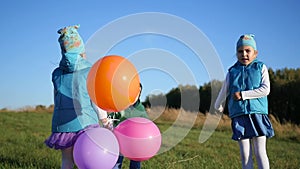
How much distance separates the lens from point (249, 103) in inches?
148

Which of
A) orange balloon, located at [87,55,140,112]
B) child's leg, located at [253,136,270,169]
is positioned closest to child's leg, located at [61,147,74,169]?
orange balloon, located at [87,55,140,112]

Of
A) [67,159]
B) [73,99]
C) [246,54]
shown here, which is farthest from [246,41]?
[67,159]

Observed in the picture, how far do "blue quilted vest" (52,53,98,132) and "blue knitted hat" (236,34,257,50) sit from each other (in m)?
1.64

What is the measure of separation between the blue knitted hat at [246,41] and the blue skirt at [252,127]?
75cm

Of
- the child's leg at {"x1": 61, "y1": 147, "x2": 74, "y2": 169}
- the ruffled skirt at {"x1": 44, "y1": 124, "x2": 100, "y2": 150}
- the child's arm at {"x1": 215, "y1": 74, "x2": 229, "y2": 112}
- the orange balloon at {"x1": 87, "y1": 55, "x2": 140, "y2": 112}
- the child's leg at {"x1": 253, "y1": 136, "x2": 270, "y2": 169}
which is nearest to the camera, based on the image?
the orange balloon at {"x1": 87, "y1": 55, "x2": 140, "y2": 112}

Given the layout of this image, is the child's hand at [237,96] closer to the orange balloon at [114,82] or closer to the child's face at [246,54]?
the child's face at [246,54]

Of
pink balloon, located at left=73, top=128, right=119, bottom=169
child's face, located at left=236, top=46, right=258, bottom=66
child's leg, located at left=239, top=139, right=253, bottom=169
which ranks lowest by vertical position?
child's leg, located at left=239, top=139, right=253, bottom=169

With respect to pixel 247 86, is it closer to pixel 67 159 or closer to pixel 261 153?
pixel 261 153

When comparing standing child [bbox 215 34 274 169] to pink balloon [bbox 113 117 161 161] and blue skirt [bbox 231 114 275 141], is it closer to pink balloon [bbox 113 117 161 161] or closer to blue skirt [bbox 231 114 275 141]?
blue skirt [bbox 231 114 275 141]

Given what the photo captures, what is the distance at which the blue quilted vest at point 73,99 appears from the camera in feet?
11.2

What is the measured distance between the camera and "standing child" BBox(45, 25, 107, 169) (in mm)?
3414

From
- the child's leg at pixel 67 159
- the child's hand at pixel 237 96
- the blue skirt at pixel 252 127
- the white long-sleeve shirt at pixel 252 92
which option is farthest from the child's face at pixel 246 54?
the child's leg at pixel 67 159

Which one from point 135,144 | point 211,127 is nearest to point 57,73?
point 135,144

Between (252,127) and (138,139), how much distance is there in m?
1.38
